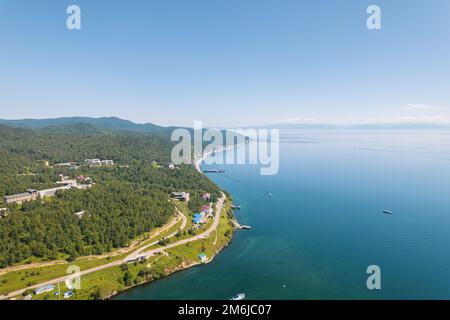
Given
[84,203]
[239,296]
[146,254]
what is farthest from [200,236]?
[84,203]

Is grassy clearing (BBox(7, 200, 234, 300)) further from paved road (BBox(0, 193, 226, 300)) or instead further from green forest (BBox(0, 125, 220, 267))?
green forest (BBox(0, 125, 220, 267))

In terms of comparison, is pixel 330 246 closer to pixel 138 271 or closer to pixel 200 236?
pixel 200 236

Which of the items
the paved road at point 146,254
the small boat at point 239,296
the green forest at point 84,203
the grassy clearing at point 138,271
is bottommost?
the small boat at point 239,296

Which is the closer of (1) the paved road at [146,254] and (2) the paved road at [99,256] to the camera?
(1) the paved road at [146,254]

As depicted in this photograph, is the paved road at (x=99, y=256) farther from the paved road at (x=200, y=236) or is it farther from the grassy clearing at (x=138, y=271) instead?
the paved road at (x=200, y=236)

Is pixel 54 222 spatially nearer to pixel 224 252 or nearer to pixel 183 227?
pixel 183 227

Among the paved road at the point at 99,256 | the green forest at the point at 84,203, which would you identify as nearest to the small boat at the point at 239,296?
the paved road at the point at 99,256
